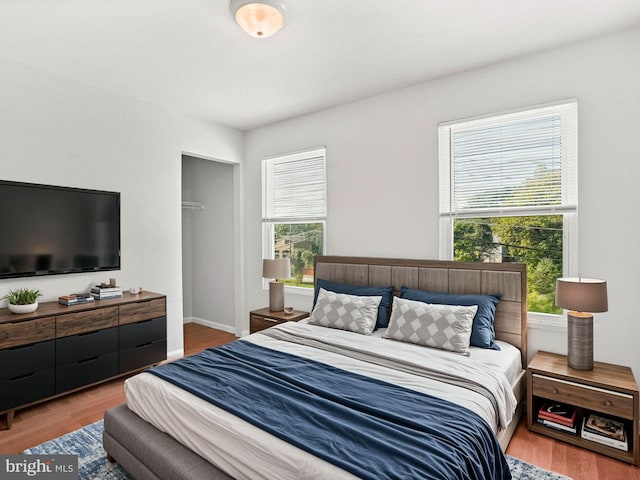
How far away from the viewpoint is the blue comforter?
136 cm

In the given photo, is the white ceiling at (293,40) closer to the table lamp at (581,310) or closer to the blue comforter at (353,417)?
the table lamp at (581,310)

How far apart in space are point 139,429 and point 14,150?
8.41 feet

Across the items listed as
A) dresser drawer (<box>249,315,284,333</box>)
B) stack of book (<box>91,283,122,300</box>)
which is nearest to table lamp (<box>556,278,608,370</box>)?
dresser drawer (<box>249,315,284,333</box>)

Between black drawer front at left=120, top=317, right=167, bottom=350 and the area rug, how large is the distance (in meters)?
0.83

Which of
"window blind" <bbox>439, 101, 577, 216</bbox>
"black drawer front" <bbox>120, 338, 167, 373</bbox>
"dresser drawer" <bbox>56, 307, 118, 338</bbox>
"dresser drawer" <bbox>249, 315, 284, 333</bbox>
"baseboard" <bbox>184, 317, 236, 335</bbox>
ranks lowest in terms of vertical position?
"baseboard" <bbox>184, 317, 236, 335</bbox>

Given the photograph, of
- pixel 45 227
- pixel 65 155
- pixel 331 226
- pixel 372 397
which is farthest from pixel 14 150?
pixel 372 397

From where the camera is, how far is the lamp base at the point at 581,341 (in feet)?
7.80

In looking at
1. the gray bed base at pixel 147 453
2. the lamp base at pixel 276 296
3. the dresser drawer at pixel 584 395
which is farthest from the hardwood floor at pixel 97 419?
the lamp base at pixel 276 296

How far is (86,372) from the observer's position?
301 cm

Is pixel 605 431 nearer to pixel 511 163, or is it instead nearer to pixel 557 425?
pixel 557 425

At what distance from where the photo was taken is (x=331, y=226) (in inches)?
157

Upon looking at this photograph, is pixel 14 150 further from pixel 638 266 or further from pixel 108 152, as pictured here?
pixel 638 266

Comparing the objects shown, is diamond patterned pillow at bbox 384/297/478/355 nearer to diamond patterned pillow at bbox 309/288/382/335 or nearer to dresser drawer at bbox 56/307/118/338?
diamond patterned pillow at bbox 309/288/382/335

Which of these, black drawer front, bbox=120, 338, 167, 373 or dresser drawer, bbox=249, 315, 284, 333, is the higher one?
dresser drawer, bbox=249, 315, 284, 333
